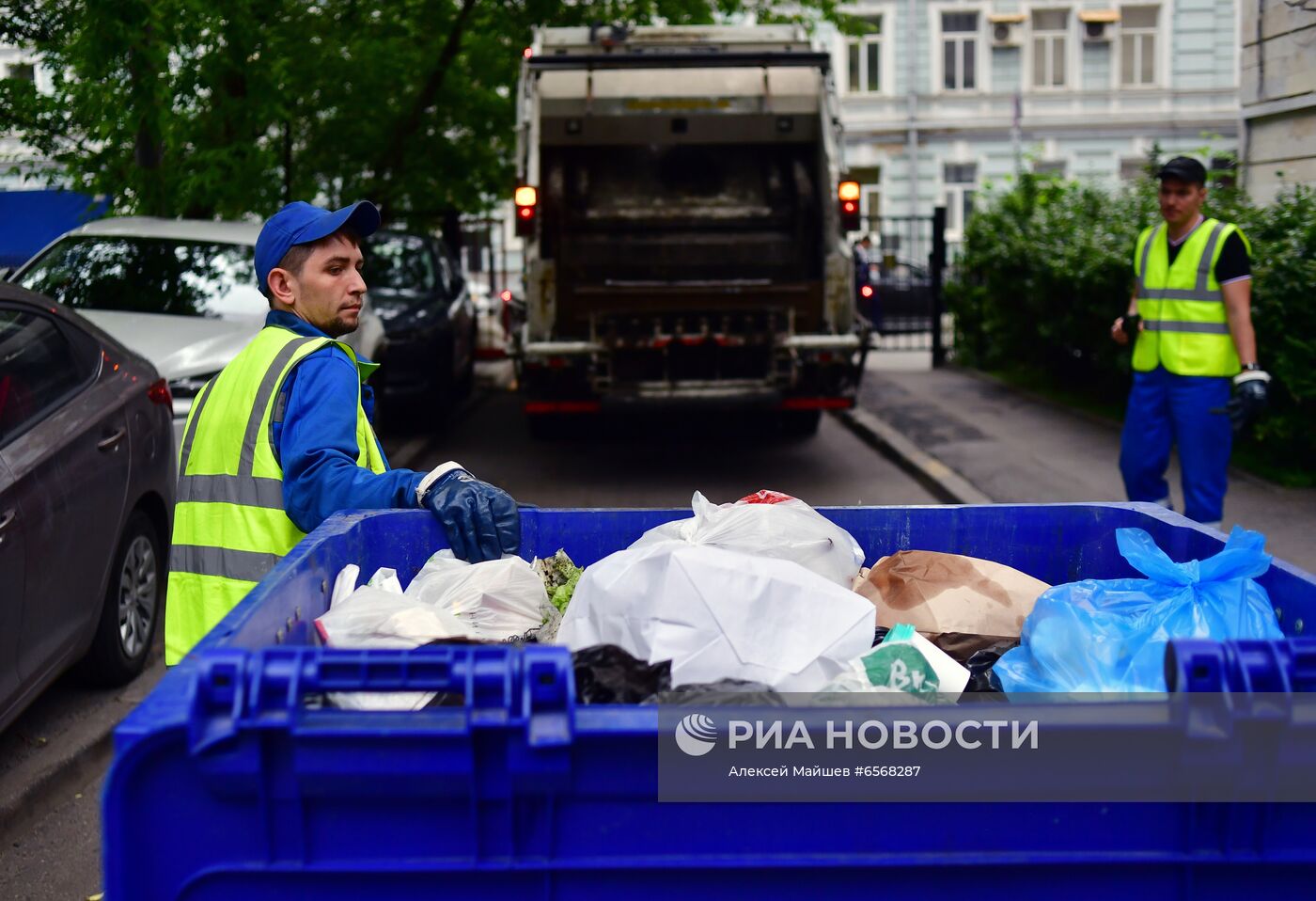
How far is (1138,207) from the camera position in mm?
11609

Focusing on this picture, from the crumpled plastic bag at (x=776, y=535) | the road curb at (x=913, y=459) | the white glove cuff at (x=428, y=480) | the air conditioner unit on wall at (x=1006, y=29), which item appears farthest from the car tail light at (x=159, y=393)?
the air conditioner unit on wall at (x=1006, y=29)

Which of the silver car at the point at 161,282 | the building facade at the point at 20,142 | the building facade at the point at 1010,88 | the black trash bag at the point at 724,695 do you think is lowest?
the black trash bag at the point at 724,695

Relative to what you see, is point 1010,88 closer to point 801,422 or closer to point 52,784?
point 801,422

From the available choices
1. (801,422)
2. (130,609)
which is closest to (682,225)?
(801,422)

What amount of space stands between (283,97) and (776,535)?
782 cm

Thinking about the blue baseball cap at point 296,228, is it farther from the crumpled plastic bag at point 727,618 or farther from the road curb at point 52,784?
the road curb at point 52,784

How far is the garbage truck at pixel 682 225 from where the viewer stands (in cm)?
952

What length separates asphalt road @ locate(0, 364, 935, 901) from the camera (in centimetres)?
429

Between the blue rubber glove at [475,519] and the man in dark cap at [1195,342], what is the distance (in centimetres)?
441

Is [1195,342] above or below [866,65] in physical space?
below

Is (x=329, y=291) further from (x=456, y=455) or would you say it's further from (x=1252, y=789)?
(x=456, y=455)

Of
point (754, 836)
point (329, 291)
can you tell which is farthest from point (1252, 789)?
point (329, 291)

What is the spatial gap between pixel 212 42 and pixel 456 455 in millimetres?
3885

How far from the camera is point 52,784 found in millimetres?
4602
